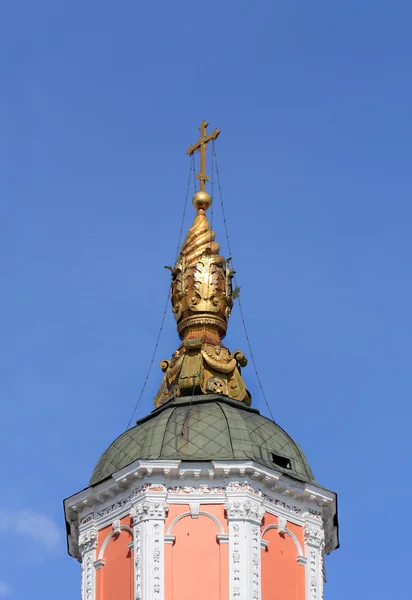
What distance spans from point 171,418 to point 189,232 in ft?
32.6

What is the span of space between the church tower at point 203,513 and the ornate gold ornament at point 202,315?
1312 mm

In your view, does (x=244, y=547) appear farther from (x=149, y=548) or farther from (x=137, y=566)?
(x=137, y=566)

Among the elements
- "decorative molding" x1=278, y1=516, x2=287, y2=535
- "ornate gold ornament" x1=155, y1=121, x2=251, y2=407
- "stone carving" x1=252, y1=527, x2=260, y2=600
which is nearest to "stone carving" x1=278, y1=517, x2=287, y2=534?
"decorative molding" x1=278, y1=516, x2=287, y2=535

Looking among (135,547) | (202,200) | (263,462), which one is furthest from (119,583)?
(202,200)

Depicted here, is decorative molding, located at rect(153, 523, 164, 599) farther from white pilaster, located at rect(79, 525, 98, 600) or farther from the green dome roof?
white pilaster, located at rect(79, 525, 98, 600)

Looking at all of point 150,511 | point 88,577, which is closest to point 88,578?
point 88,577

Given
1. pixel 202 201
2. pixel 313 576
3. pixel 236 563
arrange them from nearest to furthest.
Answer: pixel 236 563 → pixel 313 576 → pixel 202 201

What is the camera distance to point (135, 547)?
66.0 m

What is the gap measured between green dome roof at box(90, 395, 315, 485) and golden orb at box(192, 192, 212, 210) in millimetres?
9588

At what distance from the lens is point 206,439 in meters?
68.0

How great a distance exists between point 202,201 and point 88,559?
15.8 meters

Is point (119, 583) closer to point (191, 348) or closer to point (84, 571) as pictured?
point (84, 571)

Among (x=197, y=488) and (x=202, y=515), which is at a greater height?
(x=197, y=488)

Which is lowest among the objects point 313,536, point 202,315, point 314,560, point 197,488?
Answer: point 314,560
